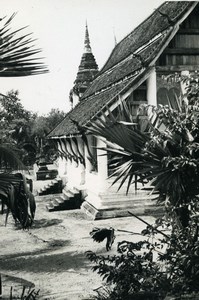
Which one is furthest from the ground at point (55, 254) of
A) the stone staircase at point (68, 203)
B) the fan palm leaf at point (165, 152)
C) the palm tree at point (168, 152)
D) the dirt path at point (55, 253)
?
the fan palm leaf at point (165, 152)

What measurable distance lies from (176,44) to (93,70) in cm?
1142

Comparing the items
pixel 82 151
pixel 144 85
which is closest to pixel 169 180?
pixel 144 85

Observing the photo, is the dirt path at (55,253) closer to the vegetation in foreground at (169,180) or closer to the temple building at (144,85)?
the temple building at (144,85)

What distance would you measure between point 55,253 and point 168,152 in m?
4.83

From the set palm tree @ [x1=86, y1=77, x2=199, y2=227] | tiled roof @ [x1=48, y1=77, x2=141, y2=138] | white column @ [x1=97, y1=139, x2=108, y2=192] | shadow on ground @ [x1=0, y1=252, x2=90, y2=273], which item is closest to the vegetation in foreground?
palm tree @ [x1=86, y1=77, x2=199, y2=227]

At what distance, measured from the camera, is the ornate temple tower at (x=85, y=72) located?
23734 millimetres

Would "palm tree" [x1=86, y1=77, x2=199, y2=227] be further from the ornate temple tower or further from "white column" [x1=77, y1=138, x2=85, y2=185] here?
the ornate temple tower

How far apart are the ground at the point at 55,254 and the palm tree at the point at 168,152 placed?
7.12 ft

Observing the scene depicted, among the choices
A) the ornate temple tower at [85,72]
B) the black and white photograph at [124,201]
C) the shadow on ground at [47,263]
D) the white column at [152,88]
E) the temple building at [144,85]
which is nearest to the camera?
the black and white photograph at [124,201]

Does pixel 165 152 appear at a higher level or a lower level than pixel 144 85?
lower

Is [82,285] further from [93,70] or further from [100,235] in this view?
[93,70]

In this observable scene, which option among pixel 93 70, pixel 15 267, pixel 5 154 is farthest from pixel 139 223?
pixel 93 70

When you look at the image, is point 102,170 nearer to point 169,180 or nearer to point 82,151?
point 82,151

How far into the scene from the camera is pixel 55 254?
870 cm
